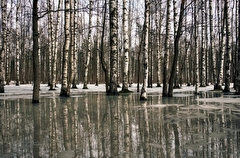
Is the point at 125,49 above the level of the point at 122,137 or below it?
above

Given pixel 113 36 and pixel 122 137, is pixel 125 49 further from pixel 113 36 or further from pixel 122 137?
pixel 122 137

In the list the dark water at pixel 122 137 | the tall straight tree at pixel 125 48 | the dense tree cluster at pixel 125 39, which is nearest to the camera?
the dark water at pixel 122 137

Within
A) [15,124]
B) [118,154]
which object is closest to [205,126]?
[118,154]

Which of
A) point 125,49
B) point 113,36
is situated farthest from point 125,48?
point 113,36

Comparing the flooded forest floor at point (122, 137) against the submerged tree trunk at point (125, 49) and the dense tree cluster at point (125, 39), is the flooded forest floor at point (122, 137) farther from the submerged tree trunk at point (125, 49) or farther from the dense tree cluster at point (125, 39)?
the submerged tree trunk at point (125, 49)

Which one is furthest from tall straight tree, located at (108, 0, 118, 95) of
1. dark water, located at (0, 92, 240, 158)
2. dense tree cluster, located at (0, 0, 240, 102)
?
dark water, located at (0, 92, 240, 158)

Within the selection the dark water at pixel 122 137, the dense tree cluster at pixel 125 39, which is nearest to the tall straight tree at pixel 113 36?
the dense tree cluster at pixel 125 39

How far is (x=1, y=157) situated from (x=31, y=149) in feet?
1.44

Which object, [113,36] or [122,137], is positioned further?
[113,36]

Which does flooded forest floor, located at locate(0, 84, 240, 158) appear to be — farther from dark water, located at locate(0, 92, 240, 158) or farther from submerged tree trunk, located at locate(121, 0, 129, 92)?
submerged tree trunk, located at locate(121, 0, 129, 92)

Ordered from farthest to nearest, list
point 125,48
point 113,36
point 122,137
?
1. point 125,48
2. point 113,36
3. point 122,137

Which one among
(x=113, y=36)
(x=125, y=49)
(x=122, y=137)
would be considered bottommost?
(x=122, y=137)

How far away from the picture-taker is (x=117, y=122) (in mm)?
5371

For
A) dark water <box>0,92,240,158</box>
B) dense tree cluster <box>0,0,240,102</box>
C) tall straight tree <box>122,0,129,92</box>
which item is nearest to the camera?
dark water <box>0,92,240,158</box>
